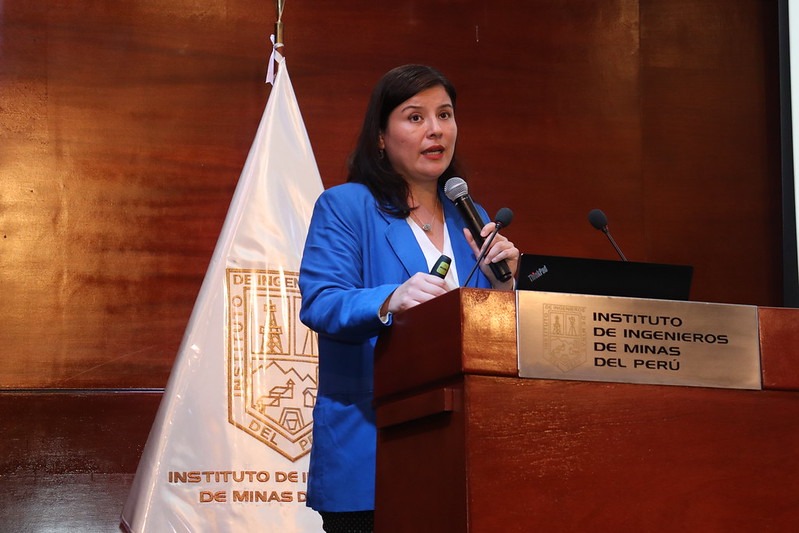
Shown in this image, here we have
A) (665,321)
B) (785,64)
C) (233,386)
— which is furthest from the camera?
(785,64)

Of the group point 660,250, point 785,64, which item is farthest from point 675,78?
point 660,250

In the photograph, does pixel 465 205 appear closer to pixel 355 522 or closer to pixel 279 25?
pixel 355 522

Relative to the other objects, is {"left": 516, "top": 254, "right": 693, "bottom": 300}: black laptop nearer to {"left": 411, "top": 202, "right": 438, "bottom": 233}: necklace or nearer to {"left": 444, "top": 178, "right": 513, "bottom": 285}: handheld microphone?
{"left": 444, "top": 178, "right": 513, "bottom": 285}: handheld microphone

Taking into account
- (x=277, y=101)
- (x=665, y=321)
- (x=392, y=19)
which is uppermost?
(x=392, y=19)

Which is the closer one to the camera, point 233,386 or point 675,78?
point 233,386

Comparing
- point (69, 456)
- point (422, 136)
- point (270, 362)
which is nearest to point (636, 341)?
point (422, 136)

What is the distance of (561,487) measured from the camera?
138cm

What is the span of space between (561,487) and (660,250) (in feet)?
8.55

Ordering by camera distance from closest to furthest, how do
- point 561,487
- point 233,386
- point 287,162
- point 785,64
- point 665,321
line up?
point 561,487 < point 665,321 < point 233,386 < point 287,162 < point 785,64

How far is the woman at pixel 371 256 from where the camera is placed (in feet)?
5.92

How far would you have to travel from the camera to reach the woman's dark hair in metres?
2.16

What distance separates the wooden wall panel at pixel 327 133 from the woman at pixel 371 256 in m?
1.46

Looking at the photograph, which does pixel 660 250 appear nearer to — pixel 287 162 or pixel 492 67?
pixel 492 67

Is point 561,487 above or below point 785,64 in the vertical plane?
below
